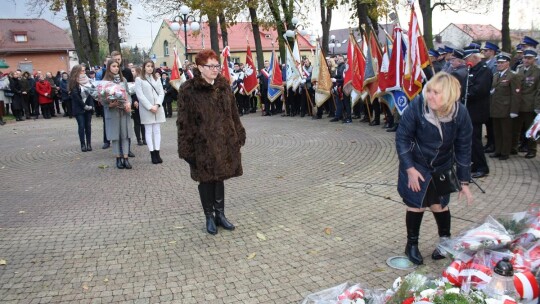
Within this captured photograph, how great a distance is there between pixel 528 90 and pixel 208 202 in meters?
6.10

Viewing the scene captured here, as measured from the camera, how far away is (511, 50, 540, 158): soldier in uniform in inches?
300

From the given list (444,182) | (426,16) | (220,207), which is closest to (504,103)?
(444,182)

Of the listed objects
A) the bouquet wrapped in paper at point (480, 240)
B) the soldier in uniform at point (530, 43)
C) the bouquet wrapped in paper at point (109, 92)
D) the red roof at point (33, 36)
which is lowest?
the bouquet wrapped in paper at point (480, 240)

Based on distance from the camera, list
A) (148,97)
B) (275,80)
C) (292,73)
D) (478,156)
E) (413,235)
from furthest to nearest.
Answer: (275,80) < (292,73) < (148,97) < (478,156) < (413,235)

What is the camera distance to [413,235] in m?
4.05

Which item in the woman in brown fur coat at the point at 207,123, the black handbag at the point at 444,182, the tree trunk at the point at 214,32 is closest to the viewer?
the black handbag at the point at 444,182

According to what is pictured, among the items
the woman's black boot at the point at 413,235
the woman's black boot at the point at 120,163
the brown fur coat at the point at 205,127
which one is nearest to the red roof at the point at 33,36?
the woman's black boot at the point at 120,163

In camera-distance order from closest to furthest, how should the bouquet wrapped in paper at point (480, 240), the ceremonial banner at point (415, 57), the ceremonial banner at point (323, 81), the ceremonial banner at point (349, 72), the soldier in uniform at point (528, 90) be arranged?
the bouquet wrapped in paper at point (480, 240) < the soldier in uniform at point (528, 90) < the ceremonial banner at point (415, 57) < the ceremonial banner at point (349, 72) < the ceremonial banner at point (323, 81)

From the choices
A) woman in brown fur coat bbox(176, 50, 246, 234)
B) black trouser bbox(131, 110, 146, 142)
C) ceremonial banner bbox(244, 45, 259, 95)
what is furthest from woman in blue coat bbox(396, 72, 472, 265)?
ceremonial banner bbox(244, 45, 259, 95)

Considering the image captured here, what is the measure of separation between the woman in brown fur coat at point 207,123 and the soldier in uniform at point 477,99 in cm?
416

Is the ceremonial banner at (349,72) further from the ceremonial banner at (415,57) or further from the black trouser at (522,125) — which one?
the black trouser at (522,125)

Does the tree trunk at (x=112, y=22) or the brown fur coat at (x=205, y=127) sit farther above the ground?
the tree trunk at (x=112, y=22)

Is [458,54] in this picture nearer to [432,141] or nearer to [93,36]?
[432,141]

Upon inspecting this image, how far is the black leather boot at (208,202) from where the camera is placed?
16.3 feet
